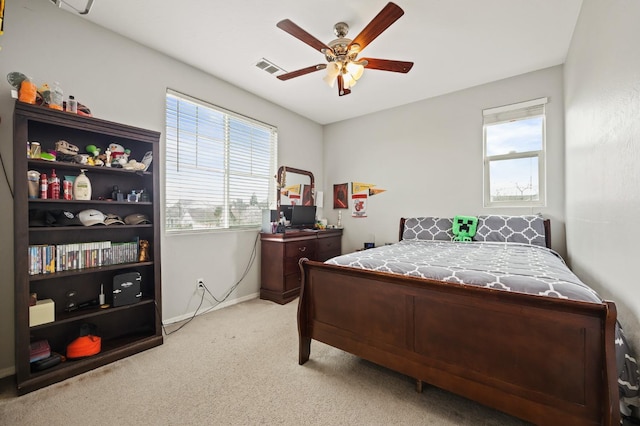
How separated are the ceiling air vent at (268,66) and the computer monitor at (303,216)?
1804mm

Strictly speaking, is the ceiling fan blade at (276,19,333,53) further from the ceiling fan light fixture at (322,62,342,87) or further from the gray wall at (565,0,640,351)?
the gray wall at (565,0,640,351)

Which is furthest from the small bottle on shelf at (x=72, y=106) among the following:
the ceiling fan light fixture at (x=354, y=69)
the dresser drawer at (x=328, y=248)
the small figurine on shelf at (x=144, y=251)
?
the dresser drawer at (x=328, y=248)

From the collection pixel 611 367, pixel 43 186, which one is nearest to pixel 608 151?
pixel 611 367

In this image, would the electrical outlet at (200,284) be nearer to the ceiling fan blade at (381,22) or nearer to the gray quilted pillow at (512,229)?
the ceiling fan blade at (381,22)

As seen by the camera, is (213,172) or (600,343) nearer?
(600,343)

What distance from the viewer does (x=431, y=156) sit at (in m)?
3.79

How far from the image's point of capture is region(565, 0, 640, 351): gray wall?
1.23 metres

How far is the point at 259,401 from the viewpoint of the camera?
5.32ft

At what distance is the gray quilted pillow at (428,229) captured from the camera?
343 centimetres

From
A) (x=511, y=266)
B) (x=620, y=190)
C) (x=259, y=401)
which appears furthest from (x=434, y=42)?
(x=259, y=401)

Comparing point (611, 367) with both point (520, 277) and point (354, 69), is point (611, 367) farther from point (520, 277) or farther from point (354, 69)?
point (354, 69)

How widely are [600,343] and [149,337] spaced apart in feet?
9.72

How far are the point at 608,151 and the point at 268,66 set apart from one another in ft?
9.72

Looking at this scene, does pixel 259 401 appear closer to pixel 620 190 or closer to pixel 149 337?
pixel 149 337
